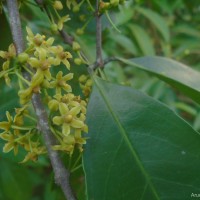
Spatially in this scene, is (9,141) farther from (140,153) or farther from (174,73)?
(174,73)

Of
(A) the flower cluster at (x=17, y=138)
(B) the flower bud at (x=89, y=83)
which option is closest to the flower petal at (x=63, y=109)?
(A) the flower cluster at (x=17, y=138)

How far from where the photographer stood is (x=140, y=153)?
1.21 m

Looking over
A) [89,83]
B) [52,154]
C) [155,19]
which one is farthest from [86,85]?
[155,19]

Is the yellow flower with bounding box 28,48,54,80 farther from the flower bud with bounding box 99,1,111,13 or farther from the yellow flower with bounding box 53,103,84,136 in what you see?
the flower bud with bounding box 99,1,111,13

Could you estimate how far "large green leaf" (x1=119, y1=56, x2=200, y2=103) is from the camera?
1312 millimetres

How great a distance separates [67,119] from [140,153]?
21 cm

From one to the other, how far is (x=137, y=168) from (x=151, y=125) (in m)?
0.13

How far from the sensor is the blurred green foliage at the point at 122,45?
1744 mm

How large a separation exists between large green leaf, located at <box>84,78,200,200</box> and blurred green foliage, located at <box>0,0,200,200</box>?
0.65ft

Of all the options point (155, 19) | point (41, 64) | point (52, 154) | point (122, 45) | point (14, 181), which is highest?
point (41, 64)

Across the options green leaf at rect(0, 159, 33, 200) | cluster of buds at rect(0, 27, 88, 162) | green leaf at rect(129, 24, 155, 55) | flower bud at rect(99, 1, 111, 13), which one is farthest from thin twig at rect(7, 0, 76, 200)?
green leaf at rect(129, 24, 155, 55)

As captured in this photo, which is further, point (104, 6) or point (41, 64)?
point (104, 6)

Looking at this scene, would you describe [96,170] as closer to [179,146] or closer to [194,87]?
[179,146]

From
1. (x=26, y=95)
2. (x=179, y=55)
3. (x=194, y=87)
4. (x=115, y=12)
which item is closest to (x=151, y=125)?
(x=194, y=87)
